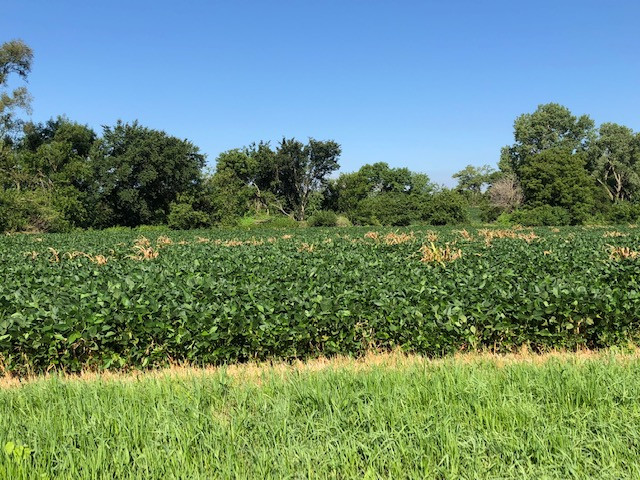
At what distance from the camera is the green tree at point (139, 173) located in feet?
150

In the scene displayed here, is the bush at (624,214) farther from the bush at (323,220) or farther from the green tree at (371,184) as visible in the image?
the bush at (323,220)

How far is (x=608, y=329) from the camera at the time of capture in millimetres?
5926

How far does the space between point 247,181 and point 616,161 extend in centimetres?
5547

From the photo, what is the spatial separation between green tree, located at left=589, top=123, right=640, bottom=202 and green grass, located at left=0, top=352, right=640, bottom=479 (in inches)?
2872

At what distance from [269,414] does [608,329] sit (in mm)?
5031

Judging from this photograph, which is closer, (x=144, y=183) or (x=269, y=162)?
(x=144, y=183)

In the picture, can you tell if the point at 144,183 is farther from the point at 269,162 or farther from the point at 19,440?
the point at 19,440

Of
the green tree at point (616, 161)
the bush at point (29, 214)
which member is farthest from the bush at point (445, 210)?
the bush at point (29, 214)

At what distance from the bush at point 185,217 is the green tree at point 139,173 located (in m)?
3.25

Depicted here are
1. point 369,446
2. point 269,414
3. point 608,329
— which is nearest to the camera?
point 369,446

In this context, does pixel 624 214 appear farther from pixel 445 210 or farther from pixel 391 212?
pixel 391 212

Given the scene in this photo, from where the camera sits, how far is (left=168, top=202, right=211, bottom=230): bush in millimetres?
45031

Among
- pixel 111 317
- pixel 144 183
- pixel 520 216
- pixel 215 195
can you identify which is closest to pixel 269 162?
pixel 215 195

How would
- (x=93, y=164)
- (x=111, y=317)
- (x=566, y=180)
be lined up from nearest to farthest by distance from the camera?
(x=111, y=317)
(x=93, y=164)
(x=566, y=180)
